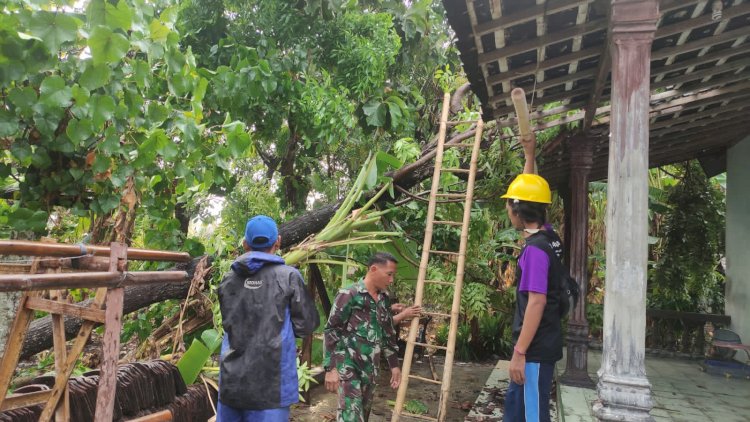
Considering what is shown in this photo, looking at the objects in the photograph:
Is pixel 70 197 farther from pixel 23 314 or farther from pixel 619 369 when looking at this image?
pixel 619 369

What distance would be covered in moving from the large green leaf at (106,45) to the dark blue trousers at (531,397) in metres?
2.74

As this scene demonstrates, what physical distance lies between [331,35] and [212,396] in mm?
4220

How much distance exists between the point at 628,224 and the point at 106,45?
2749 millimetres

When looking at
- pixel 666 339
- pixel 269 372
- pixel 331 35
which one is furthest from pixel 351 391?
pixel 666 339

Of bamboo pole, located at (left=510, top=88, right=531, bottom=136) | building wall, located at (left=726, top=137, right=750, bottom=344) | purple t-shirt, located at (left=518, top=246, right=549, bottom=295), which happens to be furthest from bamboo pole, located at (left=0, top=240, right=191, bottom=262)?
building wall, located at (left=726, top=137, right=750, bottom=344)

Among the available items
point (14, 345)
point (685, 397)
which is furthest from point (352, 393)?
point (685, 397)

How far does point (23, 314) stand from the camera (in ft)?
6.99

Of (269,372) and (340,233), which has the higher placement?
(340,233)

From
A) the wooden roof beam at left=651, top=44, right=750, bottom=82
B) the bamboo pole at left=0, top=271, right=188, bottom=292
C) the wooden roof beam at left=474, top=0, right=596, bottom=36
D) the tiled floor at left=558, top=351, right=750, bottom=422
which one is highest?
the wooden roof beam at left=651, top=44, right=750, bottom=82

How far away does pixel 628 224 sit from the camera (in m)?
2.77

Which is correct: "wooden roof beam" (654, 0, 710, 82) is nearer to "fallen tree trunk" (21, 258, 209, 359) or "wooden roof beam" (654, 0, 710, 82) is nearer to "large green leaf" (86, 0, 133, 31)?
"large green leaf" (86, 0, 133, 31)

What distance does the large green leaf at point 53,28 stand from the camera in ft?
8.64

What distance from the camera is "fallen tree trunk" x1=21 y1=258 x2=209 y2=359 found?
460 centimetres

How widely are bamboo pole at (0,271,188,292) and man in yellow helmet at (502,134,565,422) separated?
1.82 meters
